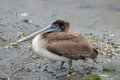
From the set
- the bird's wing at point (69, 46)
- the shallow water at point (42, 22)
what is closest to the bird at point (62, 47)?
the bird's wing at point (69, 46)

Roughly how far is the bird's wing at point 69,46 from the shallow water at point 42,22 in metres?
0.37

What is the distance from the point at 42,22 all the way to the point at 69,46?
2.56 metres

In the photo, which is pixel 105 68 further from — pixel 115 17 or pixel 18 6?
pixel 18 6

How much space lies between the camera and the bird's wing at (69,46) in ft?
A: 19.0

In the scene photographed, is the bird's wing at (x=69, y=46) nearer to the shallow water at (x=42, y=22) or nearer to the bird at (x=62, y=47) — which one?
the bird at (x=62, y=47)

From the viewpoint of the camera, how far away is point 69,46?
5.86 m

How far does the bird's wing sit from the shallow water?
1.22 ft

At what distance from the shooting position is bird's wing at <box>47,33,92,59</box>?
5793 millimetres

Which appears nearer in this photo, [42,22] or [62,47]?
[62,47]

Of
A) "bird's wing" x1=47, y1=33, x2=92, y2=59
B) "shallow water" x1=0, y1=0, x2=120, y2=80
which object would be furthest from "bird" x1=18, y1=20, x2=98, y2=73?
"shallow water" x1=0, y1=0, x2=120, y2=80

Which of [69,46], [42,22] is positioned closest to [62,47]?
[69,46]

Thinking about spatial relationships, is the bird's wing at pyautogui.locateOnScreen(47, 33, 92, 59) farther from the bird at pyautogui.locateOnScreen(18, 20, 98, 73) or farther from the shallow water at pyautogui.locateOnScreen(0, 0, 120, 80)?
the shallow water at pyautogui.locateOnScreen(0, 0, 120, 80)

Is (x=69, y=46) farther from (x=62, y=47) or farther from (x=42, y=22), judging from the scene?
(x=42, y=22)

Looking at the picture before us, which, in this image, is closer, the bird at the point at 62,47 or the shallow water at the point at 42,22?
the bird at the point at 62,47
